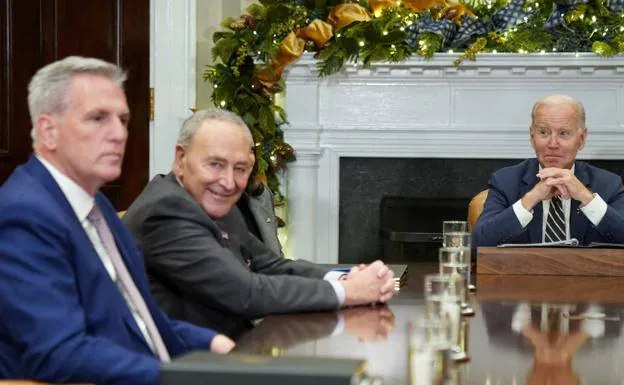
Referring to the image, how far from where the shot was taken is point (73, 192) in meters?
1.99

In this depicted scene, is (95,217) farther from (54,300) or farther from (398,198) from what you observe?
(398,198)

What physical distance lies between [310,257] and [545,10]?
164 centimetres

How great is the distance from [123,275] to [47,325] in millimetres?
334

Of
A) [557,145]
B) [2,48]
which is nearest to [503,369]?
[557,145]

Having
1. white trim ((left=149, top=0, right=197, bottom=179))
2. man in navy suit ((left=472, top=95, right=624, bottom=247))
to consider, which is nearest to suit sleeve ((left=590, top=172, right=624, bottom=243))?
man in navy suit ((left=472, top=95, right=624, bottom=247))

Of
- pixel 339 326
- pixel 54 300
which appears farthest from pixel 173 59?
pixel 54 300

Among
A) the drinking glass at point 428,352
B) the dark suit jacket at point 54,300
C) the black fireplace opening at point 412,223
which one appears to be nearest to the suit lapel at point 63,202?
the dark suit jacket at point 54,300

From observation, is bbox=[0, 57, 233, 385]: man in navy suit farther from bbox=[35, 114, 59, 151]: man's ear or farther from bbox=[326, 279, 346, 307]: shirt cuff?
bbox=[326, 279, 346, 307]: shirt cuff

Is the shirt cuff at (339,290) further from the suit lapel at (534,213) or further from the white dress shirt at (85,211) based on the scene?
the suit lapel at (534,213)

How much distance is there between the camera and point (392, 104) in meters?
5.51

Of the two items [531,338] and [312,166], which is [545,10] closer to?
[312,166]

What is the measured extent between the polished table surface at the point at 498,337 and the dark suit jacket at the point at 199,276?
7cm

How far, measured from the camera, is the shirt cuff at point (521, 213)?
12.1 feet

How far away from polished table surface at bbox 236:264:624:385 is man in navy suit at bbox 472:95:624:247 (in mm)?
673
